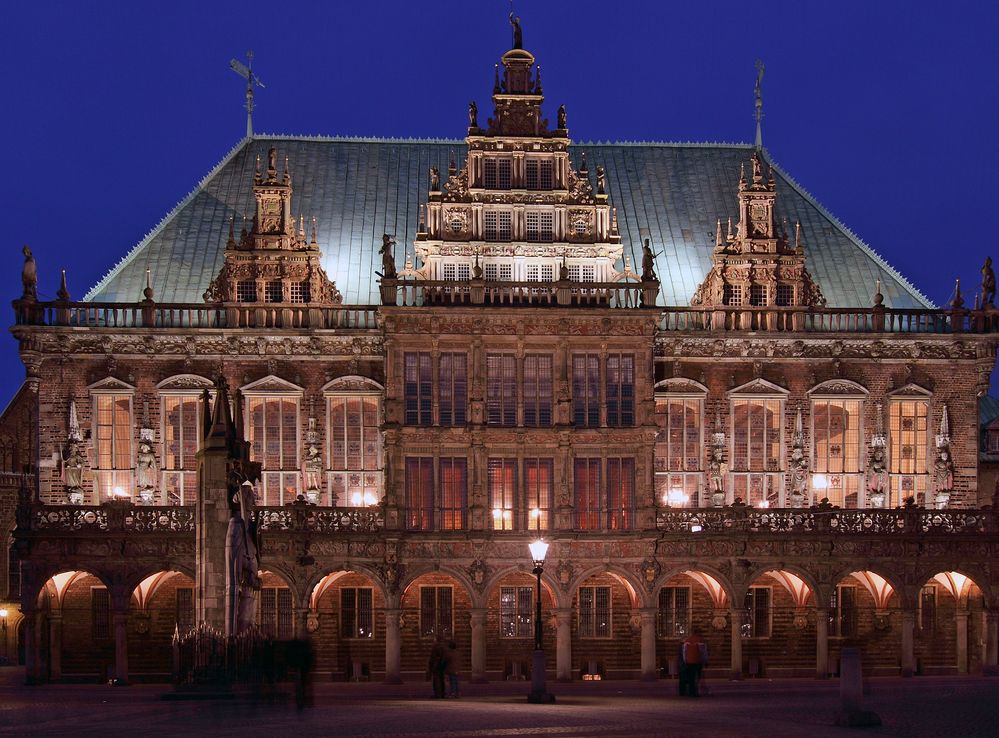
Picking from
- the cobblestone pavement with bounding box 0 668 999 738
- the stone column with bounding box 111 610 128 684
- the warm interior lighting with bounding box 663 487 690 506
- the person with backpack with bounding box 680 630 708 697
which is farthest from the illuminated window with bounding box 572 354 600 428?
the stone column with bounding box 111 610 128 684

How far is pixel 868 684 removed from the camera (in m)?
49.8

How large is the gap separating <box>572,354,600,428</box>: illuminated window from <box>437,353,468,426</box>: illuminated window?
3711 millimetres

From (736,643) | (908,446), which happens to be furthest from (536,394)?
(908,446)

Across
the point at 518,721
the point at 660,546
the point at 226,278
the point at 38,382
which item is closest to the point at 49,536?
the point at 38,382

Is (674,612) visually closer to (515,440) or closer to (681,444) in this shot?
(681,444)

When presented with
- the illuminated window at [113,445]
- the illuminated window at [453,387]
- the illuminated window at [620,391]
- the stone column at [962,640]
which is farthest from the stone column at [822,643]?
the illuminated window at [113,445]

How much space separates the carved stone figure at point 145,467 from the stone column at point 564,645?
47.7ft

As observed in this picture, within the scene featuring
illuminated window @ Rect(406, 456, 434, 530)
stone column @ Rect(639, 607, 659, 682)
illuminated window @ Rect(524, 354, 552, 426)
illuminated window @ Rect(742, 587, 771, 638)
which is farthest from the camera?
illuminated window @ Rect(742, 587, 771, 638)

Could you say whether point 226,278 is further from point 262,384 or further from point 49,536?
point 49,536

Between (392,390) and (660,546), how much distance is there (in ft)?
33.9

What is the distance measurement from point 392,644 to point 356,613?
3.43 m

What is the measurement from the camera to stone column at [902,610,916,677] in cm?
5572

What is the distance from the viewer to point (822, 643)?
2202 inches

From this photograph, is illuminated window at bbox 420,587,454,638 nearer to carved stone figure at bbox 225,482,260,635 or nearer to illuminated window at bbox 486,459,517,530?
illuminated window at bbox 486,459,517,530
